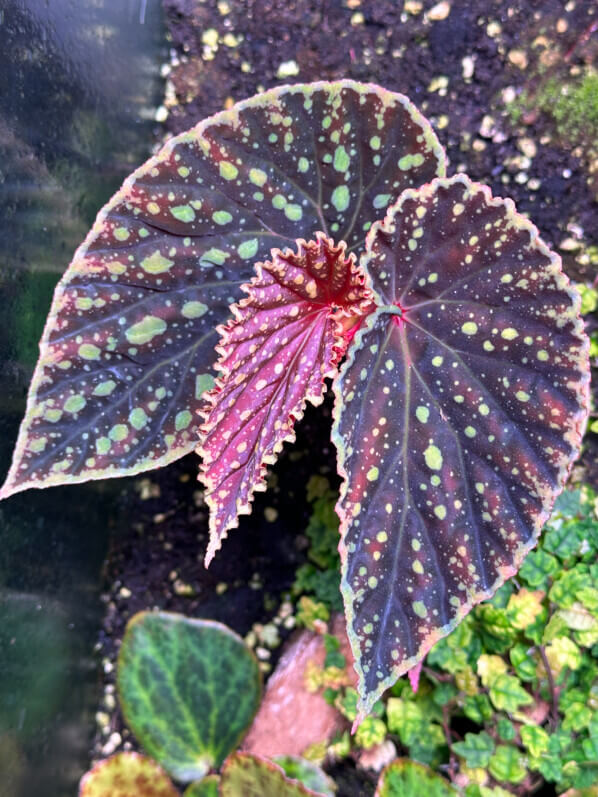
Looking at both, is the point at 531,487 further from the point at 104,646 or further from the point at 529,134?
the point at 104,646

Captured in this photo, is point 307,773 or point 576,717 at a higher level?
point 576,717

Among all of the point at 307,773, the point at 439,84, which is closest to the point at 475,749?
the point at 307,773

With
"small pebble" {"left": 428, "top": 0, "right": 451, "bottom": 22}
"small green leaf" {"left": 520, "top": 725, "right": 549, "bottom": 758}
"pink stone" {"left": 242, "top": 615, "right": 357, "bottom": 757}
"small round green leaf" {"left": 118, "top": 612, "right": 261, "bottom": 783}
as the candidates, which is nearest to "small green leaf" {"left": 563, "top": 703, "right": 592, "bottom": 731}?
"small green leaf" {"left": 520, "top": 725, "right": 549, "bottom": 758}

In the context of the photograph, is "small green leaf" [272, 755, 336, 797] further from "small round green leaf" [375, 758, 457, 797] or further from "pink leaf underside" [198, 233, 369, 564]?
"pink leaf underside" [198, 233, 369, 564]

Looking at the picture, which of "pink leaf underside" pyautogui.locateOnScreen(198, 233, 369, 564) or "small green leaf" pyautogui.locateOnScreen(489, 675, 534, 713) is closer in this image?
"pink leaf underside" pyautogui.locateOnScreen(198, 233, 369, 564)

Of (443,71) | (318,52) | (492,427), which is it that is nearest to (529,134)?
(443,71)

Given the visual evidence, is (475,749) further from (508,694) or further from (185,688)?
(185,688)
